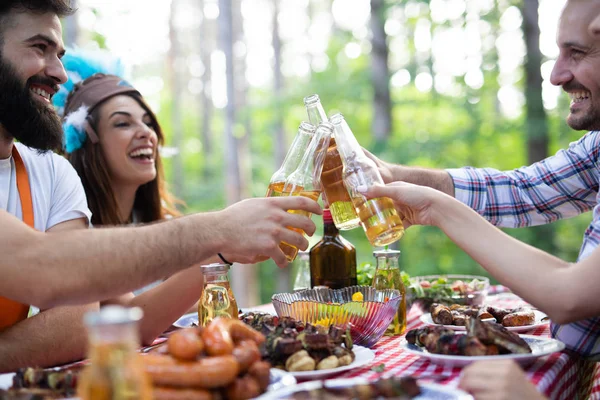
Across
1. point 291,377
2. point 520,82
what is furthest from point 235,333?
point 520,82

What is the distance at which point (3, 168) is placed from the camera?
211cm

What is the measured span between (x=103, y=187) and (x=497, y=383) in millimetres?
2778

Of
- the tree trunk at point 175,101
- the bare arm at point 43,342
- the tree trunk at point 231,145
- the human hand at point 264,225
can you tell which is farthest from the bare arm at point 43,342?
the tree trunk at point 175,101

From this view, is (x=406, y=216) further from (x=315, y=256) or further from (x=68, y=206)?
(x=68, y=206)

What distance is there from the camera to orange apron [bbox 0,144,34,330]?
1840mm

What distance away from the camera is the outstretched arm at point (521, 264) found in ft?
Answer: 4.67

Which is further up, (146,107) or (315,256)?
(146,107)

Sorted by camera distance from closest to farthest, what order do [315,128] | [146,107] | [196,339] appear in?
[196,339], [315,128], [146,107]

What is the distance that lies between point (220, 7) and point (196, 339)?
31.7 ft

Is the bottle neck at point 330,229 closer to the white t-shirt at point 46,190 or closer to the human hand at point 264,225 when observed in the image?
the human hand at point 264,225

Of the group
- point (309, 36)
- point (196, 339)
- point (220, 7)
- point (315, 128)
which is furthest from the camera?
point (309, 36)

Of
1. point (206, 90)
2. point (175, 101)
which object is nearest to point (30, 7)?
point (206, 90)

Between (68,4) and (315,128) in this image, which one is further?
(68,4)

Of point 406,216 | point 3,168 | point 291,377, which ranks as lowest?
point 291,377
